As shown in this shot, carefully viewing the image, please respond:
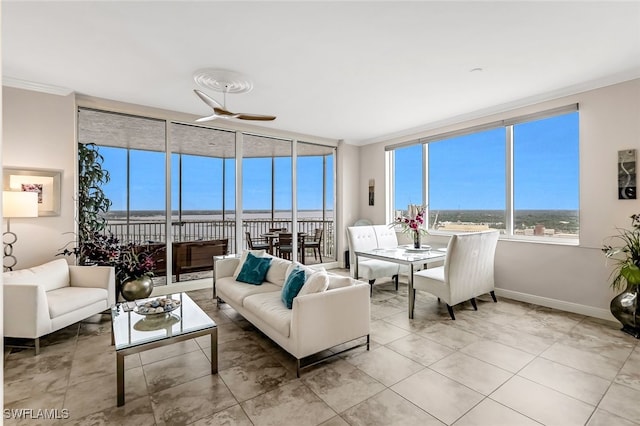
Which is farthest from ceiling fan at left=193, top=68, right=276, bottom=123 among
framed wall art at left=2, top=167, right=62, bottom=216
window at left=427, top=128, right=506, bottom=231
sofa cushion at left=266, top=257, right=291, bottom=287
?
window at left=427, top=128, right=506, bottom=231

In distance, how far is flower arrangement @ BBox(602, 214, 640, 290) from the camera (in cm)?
320

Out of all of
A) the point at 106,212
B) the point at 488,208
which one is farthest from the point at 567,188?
the point at 106,212

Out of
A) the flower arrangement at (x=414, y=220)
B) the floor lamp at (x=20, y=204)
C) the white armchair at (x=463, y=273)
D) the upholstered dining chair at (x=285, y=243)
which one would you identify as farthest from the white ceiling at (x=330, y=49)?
the upholstered dining chair at (x=285, y=243)

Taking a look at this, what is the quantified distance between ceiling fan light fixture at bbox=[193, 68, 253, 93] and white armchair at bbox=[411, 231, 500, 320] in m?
2.86

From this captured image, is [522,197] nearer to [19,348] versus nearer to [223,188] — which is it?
[223,188]

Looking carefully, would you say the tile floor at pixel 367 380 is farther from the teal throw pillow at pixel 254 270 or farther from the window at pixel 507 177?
the window at pixel 507 177

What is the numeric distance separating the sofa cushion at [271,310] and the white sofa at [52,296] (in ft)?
5.45

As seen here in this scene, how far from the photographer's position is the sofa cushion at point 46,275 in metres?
3.20

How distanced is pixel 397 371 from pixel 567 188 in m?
3.23

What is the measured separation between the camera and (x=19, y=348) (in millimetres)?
3047

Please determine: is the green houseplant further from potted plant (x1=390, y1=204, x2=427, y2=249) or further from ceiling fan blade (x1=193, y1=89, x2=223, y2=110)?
potted plant (x1=390, y1=204, x2=427, y2=249)

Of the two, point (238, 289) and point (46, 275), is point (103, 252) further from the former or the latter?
point (238, 289)

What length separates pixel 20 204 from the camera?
3283 millimetres

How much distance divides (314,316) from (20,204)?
3.11 m
